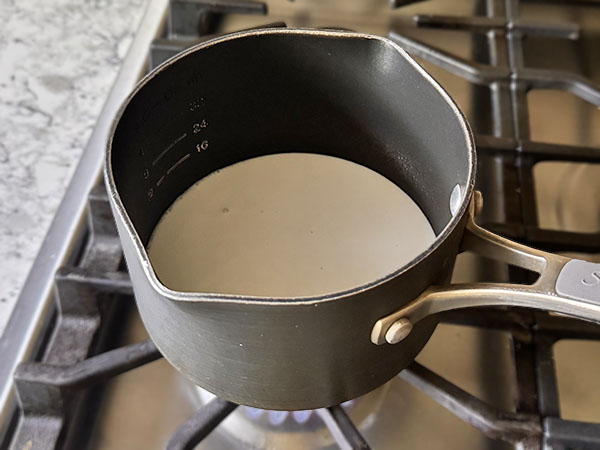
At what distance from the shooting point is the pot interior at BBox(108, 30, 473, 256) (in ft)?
1.34

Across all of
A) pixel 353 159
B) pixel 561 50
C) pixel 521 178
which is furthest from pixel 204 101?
pixel 561 50

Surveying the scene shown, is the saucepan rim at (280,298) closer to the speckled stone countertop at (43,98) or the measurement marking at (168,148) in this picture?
the measurement marking at (168,148)

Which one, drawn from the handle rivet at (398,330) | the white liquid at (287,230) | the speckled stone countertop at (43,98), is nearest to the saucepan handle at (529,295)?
the handle rivet at (398,330)

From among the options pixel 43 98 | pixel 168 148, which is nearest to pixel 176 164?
pixel 168 148

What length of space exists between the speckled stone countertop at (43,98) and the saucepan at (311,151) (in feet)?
0.39

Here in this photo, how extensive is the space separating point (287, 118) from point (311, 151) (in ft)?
0.11

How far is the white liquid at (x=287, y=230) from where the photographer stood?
47 cm

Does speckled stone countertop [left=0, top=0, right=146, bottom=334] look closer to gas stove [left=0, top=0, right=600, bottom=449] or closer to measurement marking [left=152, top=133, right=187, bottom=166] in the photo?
gas stove [left=0, top=0, right=600, bottom=449]

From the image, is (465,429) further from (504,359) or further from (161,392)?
(161,392)

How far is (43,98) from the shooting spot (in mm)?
609

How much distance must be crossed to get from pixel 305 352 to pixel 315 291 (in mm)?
121

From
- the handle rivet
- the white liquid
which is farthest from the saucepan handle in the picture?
the white liquid

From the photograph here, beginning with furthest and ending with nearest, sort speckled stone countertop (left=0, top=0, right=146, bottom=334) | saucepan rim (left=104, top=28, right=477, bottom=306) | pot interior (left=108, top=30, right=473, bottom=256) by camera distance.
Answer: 1. speckled stone countertop (left=0, top=0, right=146, bottom=334)
2. pot interior (left=108, top=30, right=473, bottom=256)
3. saucepan rim (left=104, top=28, right=477, bottom=306)

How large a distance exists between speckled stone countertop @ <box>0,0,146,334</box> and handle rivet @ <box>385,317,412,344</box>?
0.90ft
